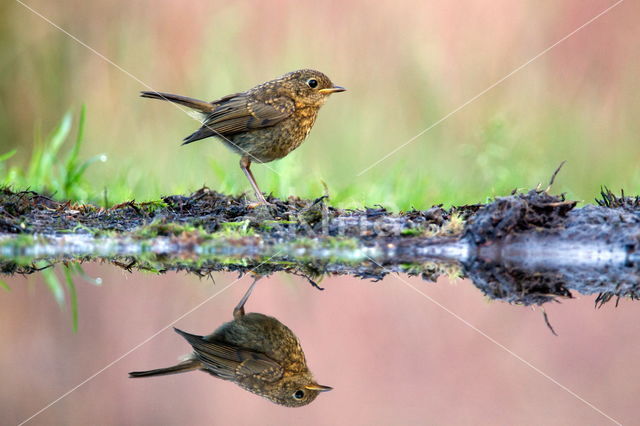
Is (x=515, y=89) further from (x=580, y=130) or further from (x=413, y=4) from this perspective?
(x=413, y=4)

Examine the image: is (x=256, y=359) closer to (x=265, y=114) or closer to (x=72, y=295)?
(x=72, y=295)

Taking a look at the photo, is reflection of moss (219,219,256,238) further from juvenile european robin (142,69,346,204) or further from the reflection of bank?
juvenile european robin (142,69,346,204)

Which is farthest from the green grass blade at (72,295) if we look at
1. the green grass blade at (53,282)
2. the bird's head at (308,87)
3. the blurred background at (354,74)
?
the blurred background at (354,74)

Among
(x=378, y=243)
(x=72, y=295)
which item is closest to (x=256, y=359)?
(x=72, y=295)

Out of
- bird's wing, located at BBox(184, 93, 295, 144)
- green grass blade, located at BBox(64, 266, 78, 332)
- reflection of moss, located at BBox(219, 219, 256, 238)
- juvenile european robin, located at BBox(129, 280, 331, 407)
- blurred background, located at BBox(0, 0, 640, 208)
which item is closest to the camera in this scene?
juvenile european robin, located at BBox(129, 280, 331, 407)

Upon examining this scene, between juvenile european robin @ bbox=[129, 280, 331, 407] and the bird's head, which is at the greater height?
the bird's head

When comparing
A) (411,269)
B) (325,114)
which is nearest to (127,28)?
(325,114)

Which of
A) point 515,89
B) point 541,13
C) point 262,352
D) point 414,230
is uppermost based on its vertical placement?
point 541,13

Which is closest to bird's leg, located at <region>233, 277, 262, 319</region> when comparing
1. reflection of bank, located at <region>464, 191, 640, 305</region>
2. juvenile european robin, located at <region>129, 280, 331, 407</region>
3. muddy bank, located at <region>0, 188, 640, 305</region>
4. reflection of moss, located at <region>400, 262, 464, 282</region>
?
juvenile european robin, located at <region>129, 280, 331, 407</region>

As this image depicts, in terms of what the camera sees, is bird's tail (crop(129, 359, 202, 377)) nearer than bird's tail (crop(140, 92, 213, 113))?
Yes
